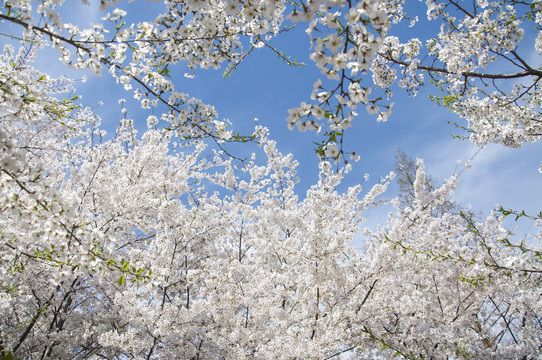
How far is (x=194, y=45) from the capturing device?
3.96m

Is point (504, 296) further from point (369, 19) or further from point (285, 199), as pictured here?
point (369, 19)

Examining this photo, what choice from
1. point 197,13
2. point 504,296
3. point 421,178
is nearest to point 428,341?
point 504,296

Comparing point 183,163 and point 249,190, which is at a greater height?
point 183,163

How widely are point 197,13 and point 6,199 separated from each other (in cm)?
283

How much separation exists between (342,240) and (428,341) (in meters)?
2.95

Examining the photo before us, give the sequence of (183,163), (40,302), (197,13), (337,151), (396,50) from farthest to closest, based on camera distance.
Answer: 1. (183,163)
2. (40,302)
3. (396,50)
4. (197,13)
5. (337,151)

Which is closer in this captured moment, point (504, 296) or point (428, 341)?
point (428, 341)

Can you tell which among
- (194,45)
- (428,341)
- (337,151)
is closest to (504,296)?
(428,341)

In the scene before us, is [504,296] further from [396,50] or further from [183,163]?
[183,163]

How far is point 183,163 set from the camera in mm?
10734

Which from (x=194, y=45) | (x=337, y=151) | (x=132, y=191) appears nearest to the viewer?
(x=337, y=151)

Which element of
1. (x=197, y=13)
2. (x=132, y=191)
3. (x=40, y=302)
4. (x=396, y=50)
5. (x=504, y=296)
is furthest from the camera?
(x=504, y=296)

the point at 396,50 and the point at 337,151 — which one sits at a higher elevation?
the point at 396,50

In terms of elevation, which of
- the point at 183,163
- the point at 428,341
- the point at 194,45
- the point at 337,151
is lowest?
the point at 428,341
